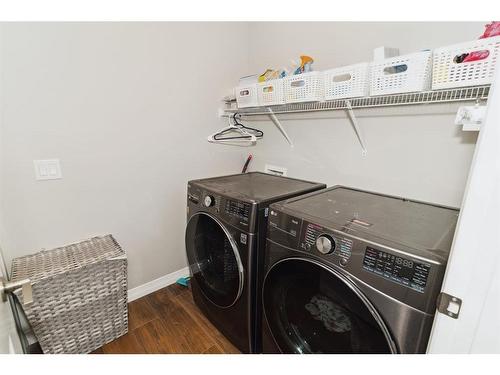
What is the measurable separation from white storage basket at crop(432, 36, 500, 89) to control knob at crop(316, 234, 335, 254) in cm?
71

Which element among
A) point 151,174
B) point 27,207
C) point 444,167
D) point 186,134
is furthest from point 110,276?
point 444,167

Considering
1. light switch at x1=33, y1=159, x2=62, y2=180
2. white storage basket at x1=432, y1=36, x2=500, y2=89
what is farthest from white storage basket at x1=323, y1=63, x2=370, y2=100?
light switch at x1=33, y1=159, x2=62, y2=180

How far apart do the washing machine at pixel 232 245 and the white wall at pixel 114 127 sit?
1.39 ft

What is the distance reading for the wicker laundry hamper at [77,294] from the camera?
122cm

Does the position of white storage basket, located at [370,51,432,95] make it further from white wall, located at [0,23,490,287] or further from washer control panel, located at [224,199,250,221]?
washer control panel, located at [224,199,250,221]

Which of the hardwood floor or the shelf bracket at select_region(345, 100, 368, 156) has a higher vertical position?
the shelf bracket at select_region(345, 100, 368, 156)

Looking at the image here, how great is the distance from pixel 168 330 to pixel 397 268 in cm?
149

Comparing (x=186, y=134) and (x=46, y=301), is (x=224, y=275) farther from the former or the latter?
(x=186, y=134)

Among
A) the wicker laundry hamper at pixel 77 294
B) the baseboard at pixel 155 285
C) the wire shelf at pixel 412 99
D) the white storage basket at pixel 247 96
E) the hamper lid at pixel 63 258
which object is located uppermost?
the white storage basket at pixel 247 96

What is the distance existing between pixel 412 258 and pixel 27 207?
Answer: 1826mm

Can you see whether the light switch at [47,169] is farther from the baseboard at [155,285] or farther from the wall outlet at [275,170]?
the wall outlet at [275,170]

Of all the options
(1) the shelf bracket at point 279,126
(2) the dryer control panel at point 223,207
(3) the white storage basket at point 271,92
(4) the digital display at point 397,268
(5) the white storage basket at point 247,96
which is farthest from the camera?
(1) the shelf bracket at point 279,126

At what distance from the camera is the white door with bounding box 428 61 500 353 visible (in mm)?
469

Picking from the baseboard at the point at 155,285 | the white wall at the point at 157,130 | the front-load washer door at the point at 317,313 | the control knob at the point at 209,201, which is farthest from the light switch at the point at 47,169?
the front-load washer door at the point at 317,313
